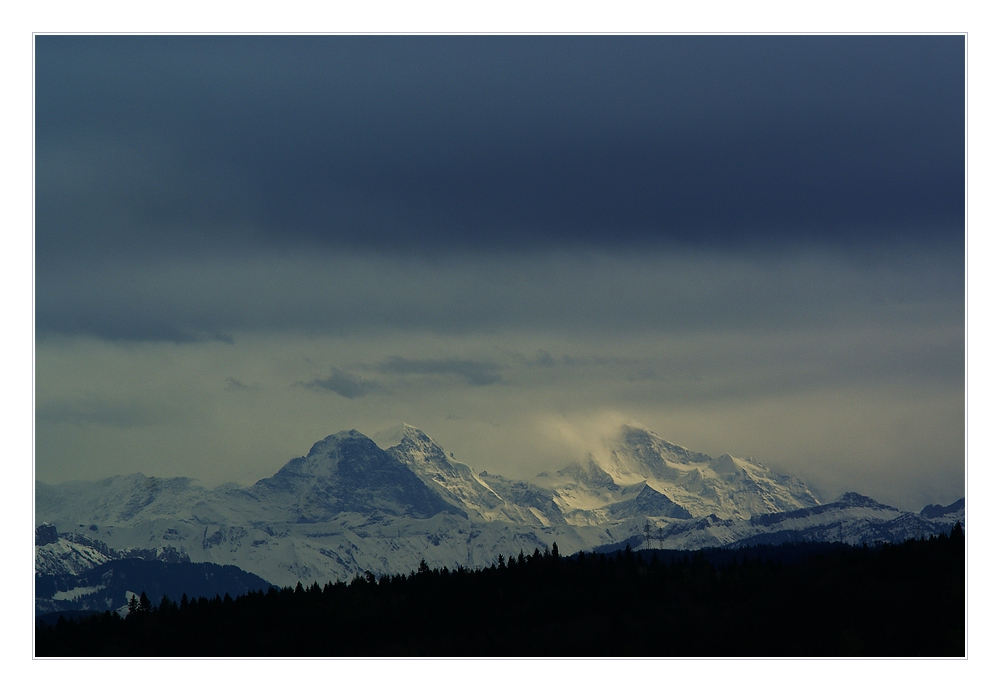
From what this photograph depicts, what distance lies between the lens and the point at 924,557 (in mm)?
199375

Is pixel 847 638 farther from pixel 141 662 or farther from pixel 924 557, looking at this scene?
pixel 141 662

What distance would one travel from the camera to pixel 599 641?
186250 millimetres
